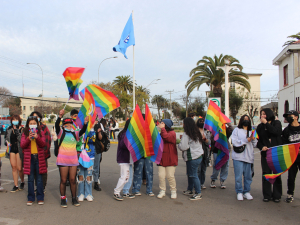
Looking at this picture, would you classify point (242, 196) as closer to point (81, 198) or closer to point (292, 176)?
point (292, 176)

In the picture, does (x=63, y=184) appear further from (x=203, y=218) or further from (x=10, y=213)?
(x=203, y=218)

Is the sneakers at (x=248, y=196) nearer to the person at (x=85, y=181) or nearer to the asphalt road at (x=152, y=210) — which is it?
the asphalt road at (x=152, y=210)

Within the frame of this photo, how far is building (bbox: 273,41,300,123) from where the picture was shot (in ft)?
69.4

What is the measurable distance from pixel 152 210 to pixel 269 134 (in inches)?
113

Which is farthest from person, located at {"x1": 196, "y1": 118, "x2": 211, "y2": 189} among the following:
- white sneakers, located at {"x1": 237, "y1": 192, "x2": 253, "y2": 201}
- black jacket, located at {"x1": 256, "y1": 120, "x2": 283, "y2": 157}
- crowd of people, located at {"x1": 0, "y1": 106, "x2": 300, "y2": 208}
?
black jacket, located at {"x1": 256, "y1": 120, "x2": 283, "y2": 157}

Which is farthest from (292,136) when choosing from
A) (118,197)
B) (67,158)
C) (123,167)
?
(67,158)

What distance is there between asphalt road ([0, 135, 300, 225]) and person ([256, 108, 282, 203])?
0.20 m

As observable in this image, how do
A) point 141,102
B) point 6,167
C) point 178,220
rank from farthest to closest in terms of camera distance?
point 141,102
point 6,167
point 178,220

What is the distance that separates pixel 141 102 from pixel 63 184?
4243cm

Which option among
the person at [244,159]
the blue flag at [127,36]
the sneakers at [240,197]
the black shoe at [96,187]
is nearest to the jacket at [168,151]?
the person at [244,159]

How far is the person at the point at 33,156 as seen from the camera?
498 cm

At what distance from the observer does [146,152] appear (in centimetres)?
547

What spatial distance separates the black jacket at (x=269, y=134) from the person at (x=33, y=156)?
14.8ft

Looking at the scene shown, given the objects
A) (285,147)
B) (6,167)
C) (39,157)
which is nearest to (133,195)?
(39,157)
